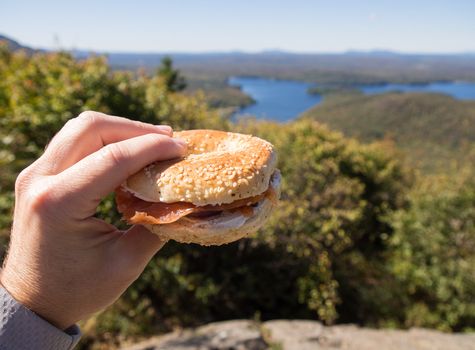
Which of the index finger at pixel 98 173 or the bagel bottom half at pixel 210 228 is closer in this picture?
the index finger at pixel 98 173

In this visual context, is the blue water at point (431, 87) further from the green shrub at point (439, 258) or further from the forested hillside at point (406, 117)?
the green shrub at point (439, 258)

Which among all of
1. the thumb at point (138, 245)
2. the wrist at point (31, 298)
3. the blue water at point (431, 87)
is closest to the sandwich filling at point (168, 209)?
the thumb at point (138, 245)

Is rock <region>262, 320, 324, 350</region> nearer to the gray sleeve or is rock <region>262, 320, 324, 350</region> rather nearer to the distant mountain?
the gray sleeve

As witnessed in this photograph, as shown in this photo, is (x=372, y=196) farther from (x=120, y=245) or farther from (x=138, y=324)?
(x=120, y=245)

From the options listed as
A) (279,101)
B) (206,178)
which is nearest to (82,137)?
(206,178)

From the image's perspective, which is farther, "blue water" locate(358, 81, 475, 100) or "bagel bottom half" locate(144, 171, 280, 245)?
"blue water" locate(358, 81, 475, 100)

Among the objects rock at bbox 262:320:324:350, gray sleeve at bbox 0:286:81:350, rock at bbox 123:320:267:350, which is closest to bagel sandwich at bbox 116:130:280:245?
gray sleeve at bbox 0:286:81:350

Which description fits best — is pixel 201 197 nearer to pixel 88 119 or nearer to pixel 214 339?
pixel 88 119
